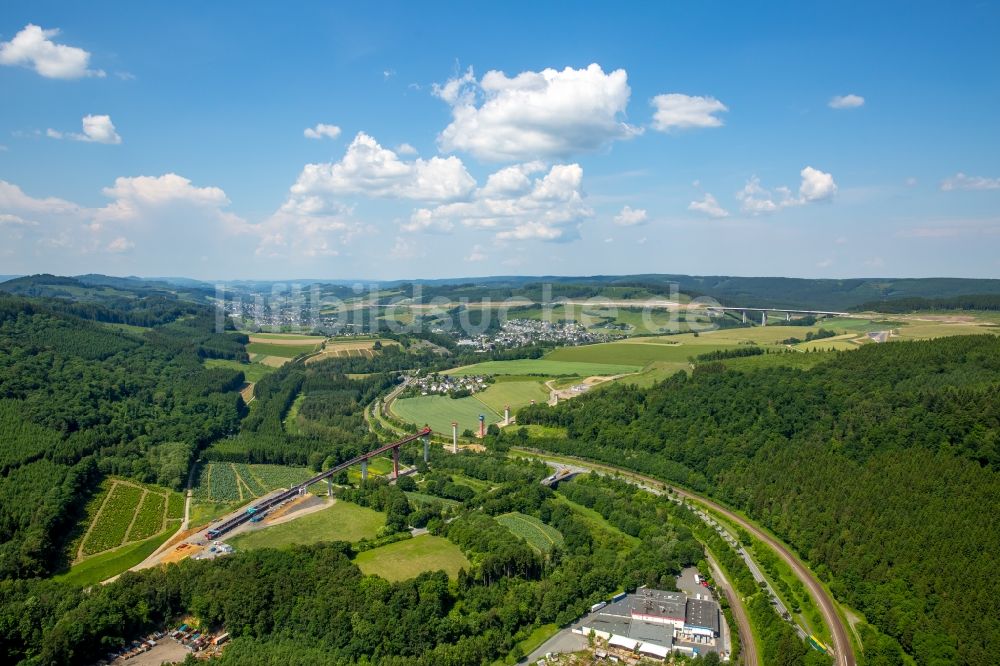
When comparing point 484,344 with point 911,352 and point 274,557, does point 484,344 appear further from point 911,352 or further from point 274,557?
point 274,557

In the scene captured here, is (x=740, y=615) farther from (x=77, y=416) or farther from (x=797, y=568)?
(x=77, y=416)

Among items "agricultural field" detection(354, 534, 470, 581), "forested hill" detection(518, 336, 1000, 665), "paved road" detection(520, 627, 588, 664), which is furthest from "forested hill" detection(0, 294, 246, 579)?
"forested hill" detection(518, 336, 1000, 665)

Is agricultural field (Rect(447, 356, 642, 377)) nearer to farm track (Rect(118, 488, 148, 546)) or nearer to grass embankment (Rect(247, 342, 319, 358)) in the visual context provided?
grass embankment (Rect(247, 342, 319, 358))

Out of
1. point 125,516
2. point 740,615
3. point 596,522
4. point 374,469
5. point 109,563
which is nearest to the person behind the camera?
point 740,615

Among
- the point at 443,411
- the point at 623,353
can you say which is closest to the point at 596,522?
the point at 443,411

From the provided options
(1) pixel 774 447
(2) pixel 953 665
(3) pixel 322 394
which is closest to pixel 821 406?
(1) pixel 774 447
